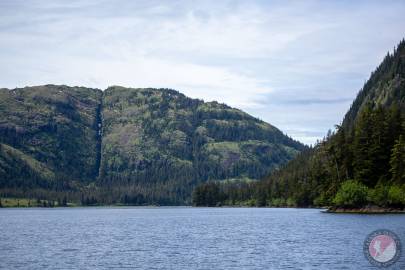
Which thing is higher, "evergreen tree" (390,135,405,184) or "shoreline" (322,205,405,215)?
"evergreen tree" (390,135,405,184)

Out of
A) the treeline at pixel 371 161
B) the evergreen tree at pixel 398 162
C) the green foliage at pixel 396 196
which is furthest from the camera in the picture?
the treeline at pixel 371 161

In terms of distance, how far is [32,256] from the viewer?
71000 millimetres

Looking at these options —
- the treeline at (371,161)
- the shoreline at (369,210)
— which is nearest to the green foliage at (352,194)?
the treeline at (371,161)

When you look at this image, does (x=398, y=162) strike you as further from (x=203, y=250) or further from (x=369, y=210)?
(x=203, y=250)

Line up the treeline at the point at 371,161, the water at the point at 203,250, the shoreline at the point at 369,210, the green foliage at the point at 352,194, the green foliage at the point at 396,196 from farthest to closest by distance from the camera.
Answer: the green foliage at the point at 352,194 < the treeline at the point at 371,161 < the shoreline at the point at 369,210 < the green foliage at the point at 396,196 < the water at the point at 203,250

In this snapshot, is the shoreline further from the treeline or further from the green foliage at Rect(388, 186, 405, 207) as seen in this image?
the green foliage at Rect(388, 186, 405, 207)

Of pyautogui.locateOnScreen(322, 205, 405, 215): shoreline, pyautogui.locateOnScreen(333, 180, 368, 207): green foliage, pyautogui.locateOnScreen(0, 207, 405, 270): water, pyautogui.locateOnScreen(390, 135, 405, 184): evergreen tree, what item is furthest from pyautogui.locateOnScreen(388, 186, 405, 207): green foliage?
pyautogui.locateOnScreen(0, 207, 405, 270): water

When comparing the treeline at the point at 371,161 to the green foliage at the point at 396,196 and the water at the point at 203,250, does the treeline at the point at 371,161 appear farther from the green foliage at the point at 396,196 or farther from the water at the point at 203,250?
the water at the point at 203,250

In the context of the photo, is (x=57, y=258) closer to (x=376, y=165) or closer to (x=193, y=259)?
(x=193, y=259)

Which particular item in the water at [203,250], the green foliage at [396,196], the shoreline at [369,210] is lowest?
the water at [203,250]

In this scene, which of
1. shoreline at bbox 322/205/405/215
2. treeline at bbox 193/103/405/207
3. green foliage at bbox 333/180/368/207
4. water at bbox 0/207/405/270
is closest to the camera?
water at bbox 0/207/405/270

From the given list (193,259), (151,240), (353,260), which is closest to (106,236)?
(151,240)

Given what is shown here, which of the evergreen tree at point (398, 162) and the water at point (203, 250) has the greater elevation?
the evergreen tree at point (398, 162)

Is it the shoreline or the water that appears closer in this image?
the water
